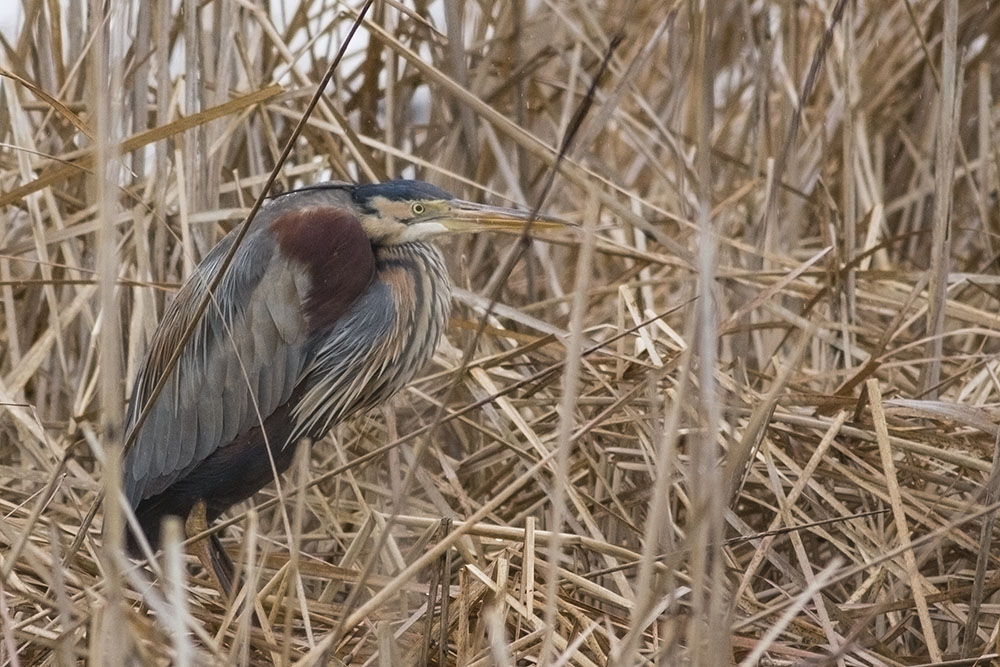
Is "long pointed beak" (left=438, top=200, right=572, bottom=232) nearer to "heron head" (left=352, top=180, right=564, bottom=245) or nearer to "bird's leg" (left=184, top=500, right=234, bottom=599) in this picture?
"heron head" (left=352, top=180, right=564, bottom=245)

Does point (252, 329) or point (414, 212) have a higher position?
point (414, 212)

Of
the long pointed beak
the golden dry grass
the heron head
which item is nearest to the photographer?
the golden dry grass

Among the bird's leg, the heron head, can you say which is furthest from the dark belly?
the heron head

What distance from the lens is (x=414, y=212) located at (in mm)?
2336

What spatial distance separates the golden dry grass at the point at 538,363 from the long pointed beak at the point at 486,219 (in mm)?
156

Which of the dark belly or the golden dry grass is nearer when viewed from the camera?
the golden dry grass

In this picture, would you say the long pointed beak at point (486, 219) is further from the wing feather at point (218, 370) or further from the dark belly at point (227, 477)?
the dark belly at point (227, 477)

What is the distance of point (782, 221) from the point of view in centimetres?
340

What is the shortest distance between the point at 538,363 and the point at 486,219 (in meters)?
0.51

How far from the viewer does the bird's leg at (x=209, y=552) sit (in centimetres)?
233

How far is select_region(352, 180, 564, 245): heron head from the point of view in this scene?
2.31m

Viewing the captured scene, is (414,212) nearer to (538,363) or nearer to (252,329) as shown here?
(252,329)

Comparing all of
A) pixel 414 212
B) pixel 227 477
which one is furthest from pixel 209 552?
pixel 414 212

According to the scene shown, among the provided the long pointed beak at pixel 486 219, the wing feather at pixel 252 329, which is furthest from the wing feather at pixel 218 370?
the long pointed beak at pixel 486 219
